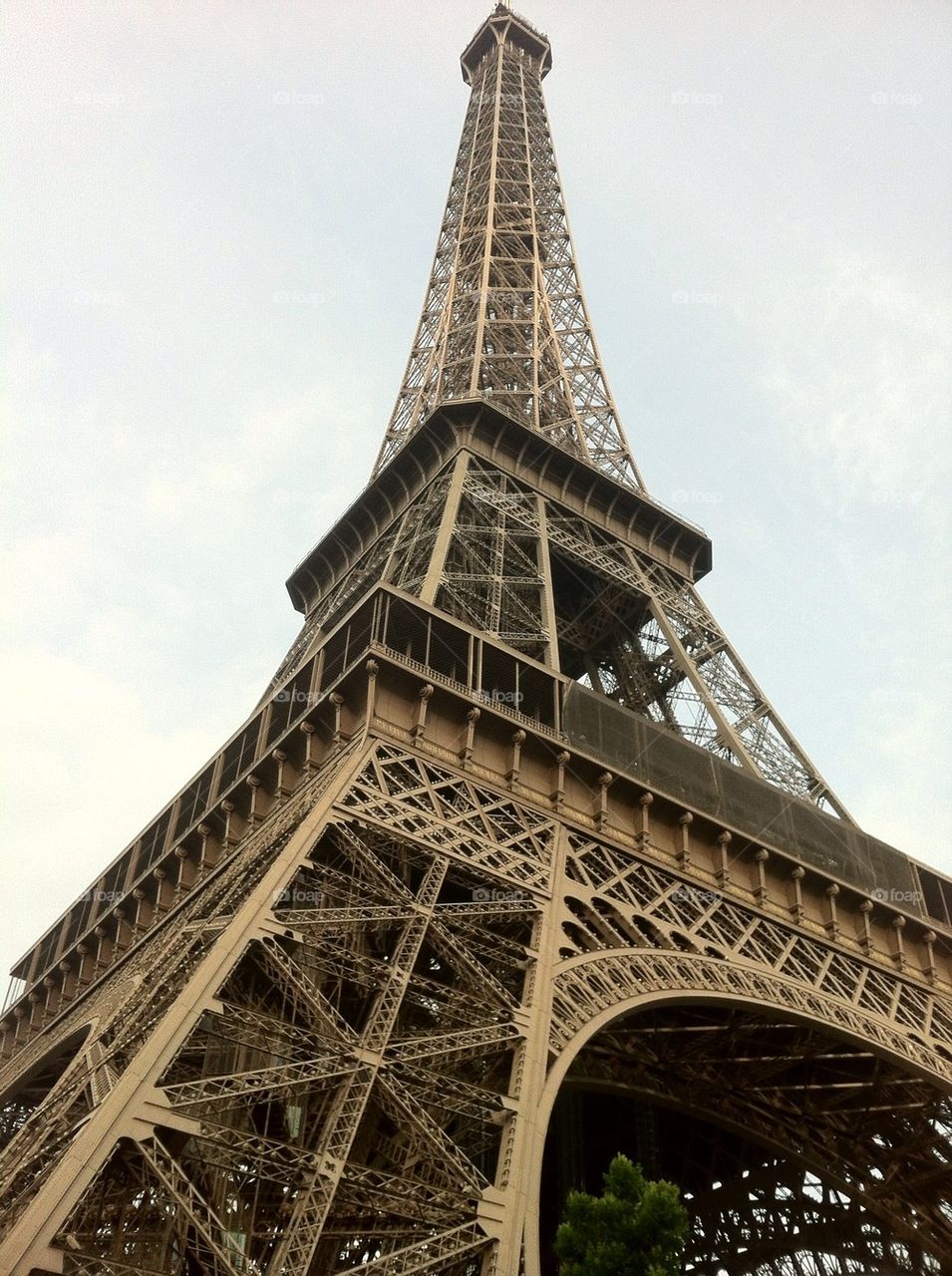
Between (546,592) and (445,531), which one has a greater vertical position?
(445,531)

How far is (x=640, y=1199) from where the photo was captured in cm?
1394

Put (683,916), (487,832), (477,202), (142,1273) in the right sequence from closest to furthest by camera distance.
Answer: (142,1273), (487,832), (683,916), (477,202)

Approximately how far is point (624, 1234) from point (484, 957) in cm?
701

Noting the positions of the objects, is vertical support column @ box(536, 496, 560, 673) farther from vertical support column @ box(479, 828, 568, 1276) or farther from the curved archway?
vertical support column @ box(479, 828, 568, 1276)

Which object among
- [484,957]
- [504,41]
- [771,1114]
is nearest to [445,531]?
[484,957]

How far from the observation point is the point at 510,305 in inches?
2042

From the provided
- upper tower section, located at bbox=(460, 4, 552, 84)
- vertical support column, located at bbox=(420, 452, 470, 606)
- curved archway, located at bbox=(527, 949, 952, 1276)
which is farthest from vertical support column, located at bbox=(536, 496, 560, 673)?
upper tower section, located at bbox=(460, 4, 552, 84)

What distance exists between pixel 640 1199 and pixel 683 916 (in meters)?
10.9

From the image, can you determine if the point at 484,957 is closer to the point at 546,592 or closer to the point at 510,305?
the point at 546,592

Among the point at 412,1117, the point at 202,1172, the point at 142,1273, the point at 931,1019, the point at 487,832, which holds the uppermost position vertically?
the point at 931,1019

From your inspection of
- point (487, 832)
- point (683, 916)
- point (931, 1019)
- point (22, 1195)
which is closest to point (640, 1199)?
point (22, 1195)

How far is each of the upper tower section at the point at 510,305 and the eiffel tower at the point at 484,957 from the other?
2230 millimetres

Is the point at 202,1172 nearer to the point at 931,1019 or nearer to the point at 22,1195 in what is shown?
the point at 22,1195

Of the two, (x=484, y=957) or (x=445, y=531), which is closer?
(x=484, y=957)
